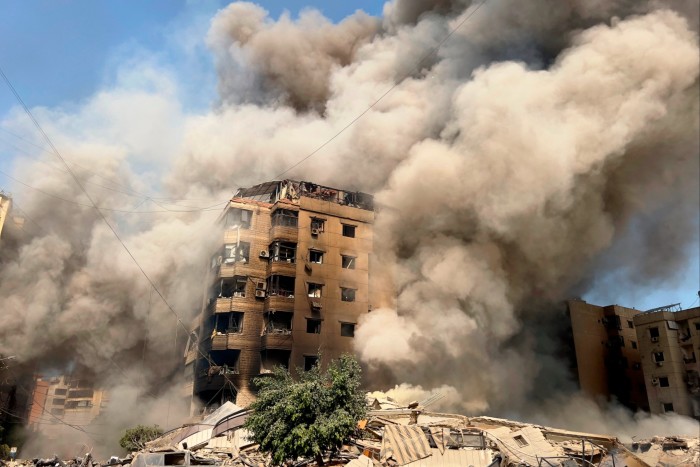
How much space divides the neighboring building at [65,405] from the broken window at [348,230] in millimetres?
25322

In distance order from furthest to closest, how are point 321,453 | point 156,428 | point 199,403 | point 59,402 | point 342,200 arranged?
point 59,402 → point 342,200 → point 199,403 → point 156,428 → point 321,453

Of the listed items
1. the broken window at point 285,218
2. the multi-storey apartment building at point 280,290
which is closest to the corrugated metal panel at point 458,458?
the multi-storey apartment building at point 280,290

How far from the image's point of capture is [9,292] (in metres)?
42.1

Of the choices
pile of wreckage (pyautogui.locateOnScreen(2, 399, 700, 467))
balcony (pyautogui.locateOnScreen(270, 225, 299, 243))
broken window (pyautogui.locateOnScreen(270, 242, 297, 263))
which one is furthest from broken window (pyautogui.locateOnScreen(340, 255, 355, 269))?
pile of wreckage (pyautogui.locateOnScreen(2, 399, 700, 467))

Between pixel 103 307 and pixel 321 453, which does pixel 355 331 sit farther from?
pixel 103 307

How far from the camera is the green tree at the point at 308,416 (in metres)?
21.6

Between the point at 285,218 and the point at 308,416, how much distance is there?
2024cm

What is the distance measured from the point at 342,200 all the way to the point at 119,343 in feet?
69.0

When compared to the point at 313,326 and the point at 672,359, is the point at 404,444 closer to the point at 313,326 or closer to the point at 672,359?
the point at 313,326

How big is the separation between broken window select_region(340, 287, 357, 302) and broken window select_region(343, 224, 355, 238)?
4015 millimetres

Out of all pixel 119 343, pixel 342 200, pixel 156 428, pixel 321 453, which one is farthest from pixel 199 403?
pixel 321 453

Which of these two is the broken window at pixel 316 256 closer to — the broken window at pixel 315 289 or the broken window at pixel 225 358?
the broken window at pixel 315 289

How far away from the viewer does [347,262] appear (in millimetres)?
41125

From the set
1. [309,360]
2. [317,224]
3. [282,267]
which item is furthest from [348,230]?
[309,360]
